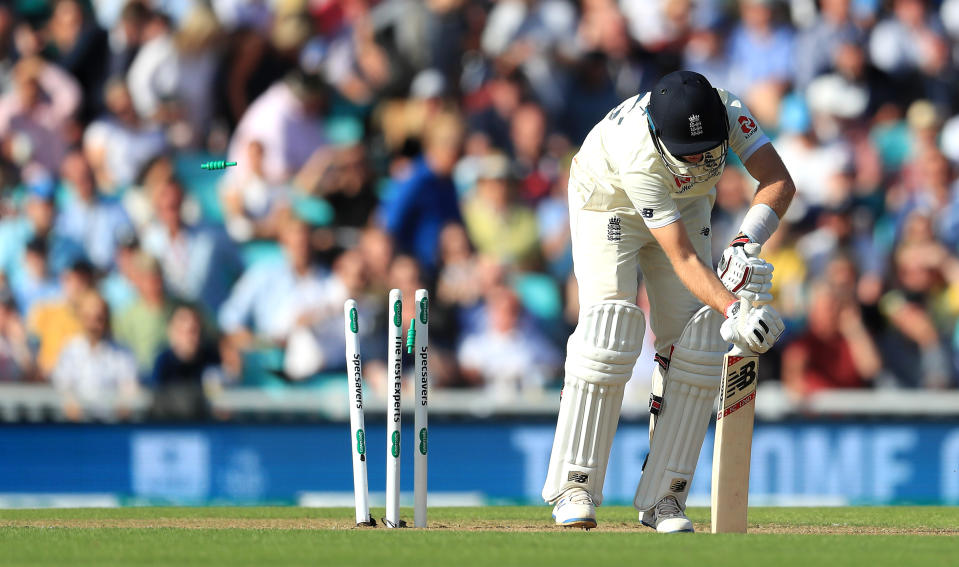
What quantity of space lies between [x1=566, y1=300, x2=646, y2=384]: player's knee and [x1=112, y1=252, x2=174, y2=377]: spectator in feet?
18.2

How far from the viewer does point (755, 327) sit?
5711mm

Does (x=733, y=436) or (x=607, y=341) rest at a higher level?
(x=607, y=341)

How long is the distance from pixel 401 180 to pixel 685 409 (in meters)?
6.05

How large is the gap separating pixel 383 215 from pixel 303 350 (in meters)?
1.46

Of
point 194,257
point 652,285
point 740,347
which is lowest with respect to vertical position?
point 740,347

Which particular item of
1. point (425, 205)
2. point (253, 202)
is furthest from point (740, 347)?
point (253, 202)

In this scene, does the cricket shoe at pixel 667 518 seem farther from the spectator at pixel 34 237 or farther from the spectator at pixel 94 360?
the spectator at pixel 34 237

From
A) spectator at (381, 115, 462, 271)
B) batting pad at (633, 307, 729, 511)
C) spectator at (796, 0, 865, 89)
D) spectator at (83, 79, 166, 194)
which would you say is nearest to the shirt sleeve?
batting pad at (633, 307, 729, 511)

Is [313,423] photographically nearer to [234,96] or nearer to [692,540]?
[234,96]

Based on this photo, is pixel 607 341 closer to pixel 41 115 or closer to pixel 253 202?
pixel 253 202

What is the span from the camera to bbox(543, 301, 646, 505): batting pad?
20.8 feet

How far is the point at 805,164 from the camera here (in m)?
12.3

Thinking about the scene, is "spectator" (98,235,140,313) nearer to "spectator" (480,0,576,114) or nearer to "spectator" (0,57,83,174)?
"spectator" (0,57,83,174)

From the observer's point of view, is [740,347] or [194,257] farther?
[194,257]
